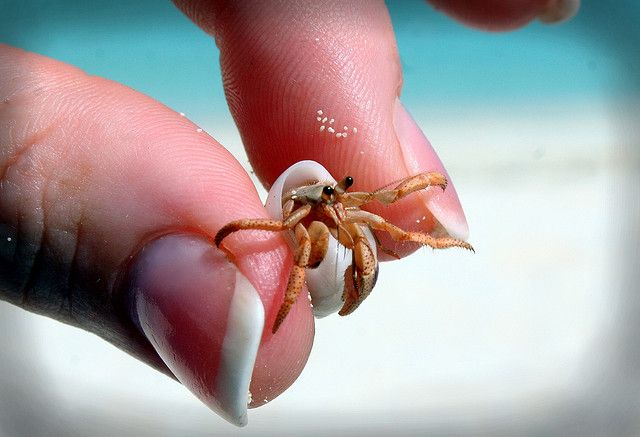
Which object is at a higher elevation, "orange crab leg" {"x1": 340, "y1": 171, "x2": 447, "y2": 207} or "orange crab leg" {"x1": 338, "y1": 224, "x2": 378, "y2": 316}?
"orange crab leg" {"x1": 340, "y1": 171, "x2": 447, "y2": 207}

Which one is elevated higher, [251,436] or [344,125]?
[344,125]

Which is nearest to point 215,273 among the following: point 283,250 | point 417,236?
point 283,250

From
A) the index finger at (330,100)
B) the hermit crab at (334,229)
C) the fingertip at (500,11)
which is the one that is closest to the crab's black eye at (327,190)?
the hermit crab at (334,229)

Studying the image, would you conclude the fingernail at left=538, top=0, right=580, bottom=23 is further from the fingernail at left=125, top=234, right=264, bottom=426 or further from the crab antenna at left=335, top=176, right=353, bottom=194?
the fingernail at left=125, top=234, right=264, bottom=426

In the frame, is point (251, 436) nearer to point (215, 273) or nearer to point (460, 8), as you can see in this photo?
point (215, 273)

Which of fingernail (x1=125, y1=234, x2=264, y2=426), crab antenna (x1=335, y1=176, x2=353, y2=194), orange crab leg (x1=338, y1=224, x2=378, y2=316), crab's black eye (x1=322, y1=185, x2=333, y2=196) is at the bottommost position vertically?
fingernail (x1=125, y1=234, x2=264, y2=426)

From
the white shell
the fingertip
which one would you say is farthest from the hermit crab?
the fingertip
